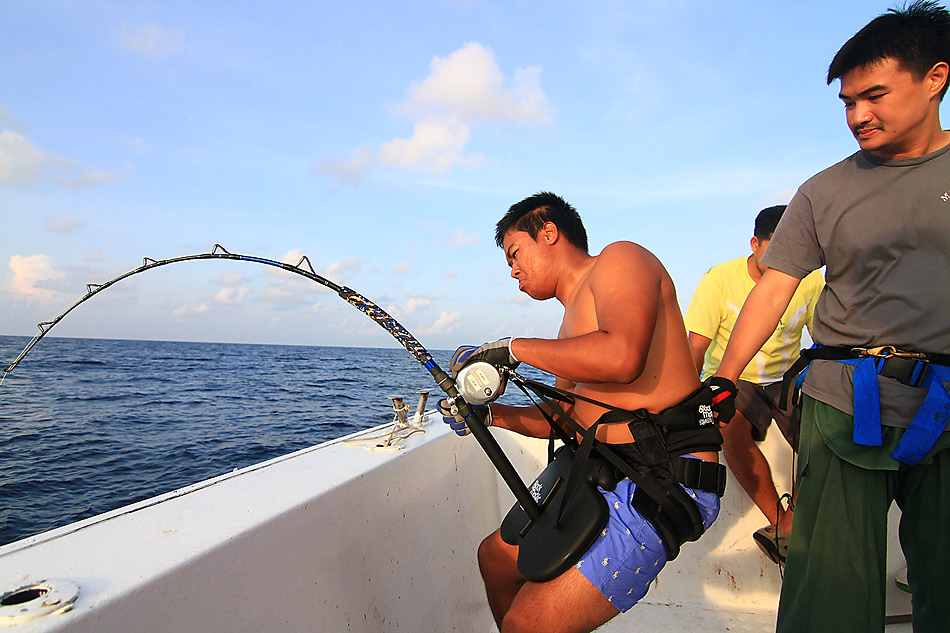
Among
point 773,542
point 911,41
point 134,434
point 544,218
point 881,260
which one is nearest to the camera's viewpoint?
point 911,41

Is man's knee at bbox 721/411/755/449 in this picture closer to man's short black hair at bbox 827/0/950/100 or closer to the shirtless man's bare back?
the shirtless man's bare back

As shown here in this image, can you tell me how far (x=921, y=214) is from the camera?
5.10 ft

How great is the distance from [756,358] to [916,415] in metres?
1.59

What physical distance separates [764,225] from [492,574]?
2.41m

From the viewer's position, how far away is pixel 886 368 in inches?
62.2

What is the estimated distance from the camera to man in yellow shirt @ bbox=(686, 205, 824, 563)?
2.85 m

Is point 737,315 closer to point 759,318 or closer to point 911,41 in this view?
point 759,318

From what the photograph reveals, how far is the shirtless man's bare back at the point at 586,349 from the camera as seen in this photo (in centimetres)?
156

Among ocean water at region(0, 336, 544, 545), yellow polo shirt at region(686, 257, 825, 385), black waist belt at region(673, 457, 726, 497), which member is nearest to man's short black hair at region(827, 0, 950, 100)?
black waist belt at region(673, 457, 726, 497)

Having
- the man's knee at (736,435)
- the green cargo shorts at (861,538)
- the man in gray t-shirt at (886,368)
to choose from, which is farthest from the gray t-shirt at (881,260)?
the man's knee at (736,435)

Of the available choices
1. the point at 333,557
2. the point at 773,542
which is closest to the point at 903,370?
the point at 773,542

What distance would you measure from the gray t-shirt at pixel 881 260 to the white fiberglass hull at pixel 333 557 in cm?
154

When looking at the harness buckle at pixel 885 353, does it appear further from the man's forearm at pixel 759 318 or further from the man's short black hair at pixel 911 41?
the man's short black hair at pixel 911 41

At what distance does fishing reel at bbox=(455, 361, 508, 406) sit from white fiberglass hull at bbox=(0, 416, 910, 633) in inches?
22.8
